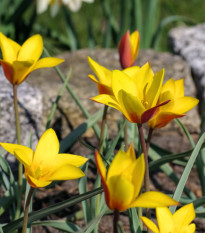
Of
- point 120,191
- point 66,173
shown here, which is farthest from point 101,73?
point 120,191

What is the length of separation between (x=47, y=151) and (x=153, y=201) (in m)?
0.31

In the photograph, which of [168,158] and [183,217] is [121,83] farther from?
[168,158]

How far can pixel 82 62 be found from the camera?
8.73 ft

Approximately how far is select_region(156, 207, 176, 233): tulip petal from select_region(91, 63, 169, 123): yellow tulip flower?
195mm

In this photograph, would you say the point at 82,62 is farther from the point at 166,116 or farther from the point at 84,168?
the point at 166,116

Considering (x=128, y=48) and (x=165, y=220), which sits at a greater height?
(x=128, y=48)

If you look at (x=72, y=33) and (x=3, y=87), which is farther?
(x=72, y=33)

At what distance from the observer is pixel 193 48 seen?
2799mm

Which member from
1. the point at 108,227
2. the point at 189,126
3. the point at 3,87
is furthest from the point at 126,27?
the point at 108,227

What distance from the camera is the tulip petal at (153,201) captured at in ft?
2.87

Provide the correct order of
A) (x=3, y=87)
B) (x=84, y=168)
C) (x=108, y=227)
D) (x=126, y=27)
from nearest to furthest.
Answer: (x=84, y=168), (x=108, y=227), (x=3, y=87), (x=126, y=27)

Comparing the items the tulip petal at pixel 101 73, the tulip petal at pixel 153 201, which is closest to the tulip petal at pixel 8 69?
the tulip petal at pixel 101 73

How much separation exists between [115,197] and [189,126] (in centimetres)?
154

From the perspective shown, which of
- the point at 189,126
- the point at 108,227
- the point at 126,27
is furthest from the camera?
the point at 126,27
